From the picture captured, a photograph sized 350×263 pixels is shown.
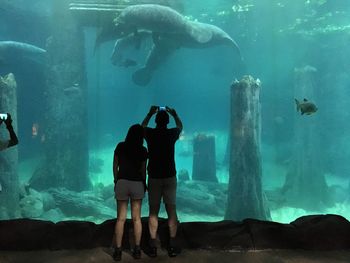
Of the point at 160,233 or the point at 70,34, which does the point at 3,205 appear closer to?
the point at 160,233

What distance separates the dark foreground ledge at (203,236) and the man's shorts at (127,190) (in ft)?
2.08

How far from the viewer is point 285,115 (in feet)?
101

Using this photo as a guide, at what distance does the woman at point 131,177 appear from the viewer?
4488 millimetres

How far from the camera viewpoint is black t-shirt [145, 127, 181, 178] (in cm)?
467

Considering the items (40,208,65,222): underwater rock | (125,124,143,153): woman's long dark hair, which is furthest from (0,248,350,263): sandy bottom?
(40,208,65,222): underwater rock

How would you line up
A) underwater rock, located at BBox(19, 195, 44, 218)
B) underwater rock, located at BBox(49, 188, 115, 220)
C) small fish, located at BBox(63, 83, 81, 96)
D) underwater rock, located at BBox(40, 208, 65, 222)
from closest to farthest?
underwater rock, located at BBox(19, 195, 44, 218), underwater rock, located at BBox(40, 208, 65, 222), underwater rock, located at BBox(49, 188, 115, 220), small fish, located at BBox(63, 83, 81, 96)

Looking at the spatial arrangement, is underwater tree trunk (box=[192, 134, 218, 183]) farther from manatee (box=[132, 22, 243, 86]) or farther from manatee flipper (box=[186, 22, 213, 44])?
manatee (box=[132, 22, 243, 86])

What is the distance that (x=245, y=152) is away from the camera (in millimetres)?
12023

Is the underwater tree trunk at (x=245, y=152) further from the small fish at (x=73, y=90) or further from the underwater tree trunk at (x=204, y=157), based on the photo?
the small fish at (x=73, y=90)

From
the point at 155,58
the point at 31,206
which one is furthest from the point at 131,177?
the point at 155,58

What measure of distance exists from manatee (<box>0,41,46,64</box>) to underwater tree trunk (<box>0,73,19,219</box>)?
563 inches

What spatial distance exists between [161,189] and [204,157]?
14.7m

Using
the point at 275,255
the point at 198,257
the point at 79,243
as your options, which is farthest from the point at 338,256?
the point at 79,243

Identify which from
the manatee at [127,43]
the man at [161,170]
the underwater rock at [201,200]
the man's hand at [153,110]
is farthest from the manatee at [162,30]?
the man at [161,170]
